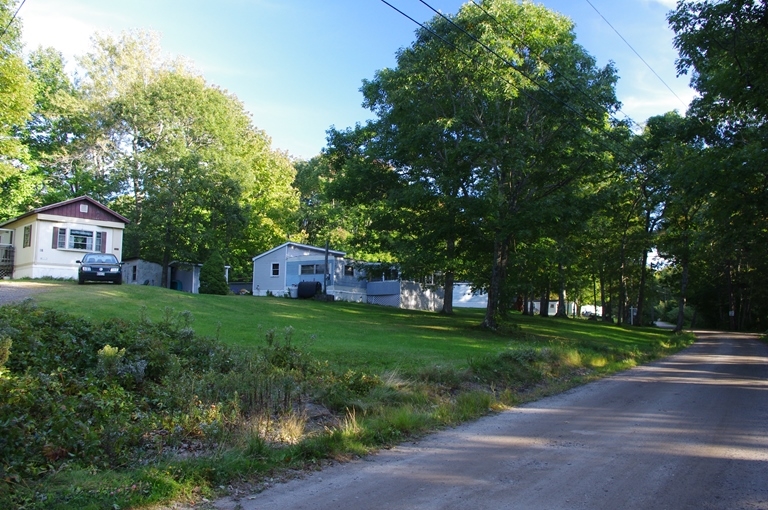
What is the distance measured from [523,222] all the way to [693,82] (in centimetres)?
754

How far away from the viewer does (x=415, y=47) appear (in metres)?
22.0

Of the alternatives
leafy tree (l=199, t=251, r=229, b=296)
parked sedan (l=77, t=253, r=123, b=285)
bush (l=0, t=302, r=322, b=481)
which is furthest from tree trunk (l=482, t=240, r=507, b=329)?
leafy tree (l=199, t=251, r=229, b=296)

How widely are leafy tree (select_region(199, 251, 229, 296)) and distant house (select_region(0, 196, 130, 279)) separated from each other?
198 inches

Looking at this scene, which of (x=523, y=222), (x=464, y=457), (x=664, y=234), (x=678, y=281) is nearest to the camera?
(x=464, y=457)

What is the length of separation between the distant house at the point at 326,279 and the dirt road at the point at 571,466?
104 ft

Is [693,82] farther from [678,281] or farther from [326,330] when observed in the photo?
[678,281]

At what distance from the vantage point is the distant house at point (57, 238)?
30.8m

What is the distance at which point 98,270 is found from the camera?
2630 centimetres

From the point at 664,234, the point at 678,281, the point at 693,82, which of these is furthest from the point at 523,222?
the point at 678,281

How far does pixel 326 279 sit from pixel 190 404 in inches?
1315

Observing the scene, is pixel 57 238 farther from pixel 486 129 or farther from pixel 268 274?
pixel 486 129

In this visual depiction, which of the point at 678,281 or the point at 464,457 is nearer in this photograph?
the point at 464,457

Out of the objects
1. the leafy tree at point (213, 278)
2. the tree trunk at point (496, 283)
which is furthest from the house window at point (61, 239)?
the tree trunk at point (496, 283)

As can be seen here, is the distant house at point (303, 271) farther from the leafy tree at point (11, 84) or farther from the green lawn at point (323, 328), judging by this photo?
the leafy tree at point (11, 84)
